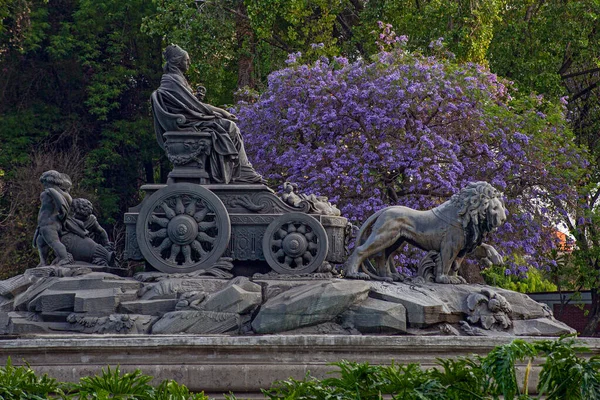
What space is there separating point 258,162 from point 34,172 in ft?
24.8

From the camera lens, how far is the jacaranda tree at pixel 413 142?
20688 mm

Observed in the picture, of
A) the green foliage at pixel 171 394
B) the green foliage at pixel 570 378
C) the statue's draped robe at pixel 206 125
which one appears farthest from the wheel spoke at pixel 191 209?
the green foliage at pixel 570 378

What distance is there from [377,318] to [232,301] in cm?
166

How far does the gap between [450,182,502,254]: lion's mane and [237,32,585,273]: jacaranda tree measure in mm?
6560

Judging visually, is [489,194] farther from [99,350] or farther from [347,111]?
[347,111]

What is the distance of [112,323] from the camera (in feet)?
41.1

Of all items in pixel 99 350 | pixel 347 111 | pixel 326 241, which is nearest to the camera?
pixel 99 350

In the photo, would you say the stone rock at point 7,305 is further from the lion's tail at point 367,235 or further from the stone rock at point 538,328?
the stone rock at point 538,328

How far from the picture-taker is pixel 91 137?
30875 millimetres

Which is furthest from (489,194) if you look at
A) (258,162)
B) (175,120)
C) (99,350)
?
(258,162)

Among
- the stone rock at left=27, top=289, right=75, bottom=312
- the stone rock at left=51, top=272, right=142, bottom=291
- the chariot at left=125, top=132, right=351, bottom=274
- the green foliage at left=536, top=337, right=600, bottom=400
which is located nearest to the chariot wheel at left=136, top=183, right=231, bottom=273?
the chariot at left=125, top=132, right=351, bottom=274

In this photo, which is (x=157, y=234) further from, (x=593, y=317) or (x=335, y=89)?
(x=593, y=317)

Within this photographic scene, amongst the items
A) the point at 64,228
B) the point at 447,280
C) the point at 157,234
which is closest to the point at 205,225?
the point at 157,234

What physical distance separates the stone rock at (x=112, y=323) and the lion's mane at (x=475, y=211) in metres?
3.92
